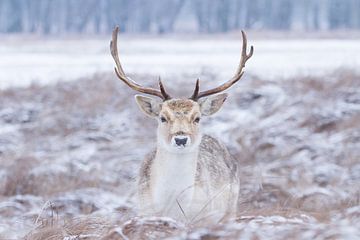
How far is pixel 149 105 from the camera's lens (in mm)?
7000

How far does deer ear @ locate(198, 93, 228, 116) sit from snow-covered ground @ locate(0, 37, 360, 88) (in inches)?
462

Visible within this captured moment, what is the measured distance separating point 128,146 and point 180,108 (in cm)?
730

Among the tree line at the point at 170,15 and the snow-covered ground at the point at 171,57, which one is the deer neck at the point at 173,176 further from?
the tree line at the point at 170,15

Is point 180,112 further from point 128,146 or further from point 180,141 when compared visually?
point 128,146

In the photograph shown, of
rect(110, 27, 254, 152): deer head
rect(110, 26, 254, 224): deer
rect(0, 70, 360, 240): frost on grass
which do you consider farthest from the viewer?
rect(0, 70, 360, 240): frost on grass

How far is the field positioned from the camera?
29.7 feet

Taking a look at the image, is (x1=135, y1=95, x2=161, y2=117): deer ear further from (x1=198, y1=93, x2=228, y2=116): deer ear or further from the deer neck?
the deer neck

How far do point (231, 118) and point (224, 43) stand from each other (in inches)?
729

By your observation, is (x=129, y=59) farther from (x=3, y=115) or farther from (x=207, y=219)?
(x=207, y=219)

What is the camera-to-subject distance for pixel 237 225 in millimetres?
3809

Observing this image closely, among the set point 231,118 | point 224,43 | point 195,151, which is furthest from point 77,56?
point 195,151

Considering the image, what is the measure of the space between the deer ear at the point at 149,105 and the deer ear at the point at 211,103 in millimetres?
363

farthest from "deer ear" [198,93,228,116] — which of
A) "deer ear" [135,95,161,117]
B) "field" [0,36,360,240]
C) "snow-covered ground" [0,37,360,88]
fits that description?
"snow-covered ground" [0,37,360,88]

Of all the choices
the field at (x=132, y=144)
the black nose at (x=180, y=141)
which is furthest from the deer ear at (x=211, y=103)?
the field at (x=132, y=144)
